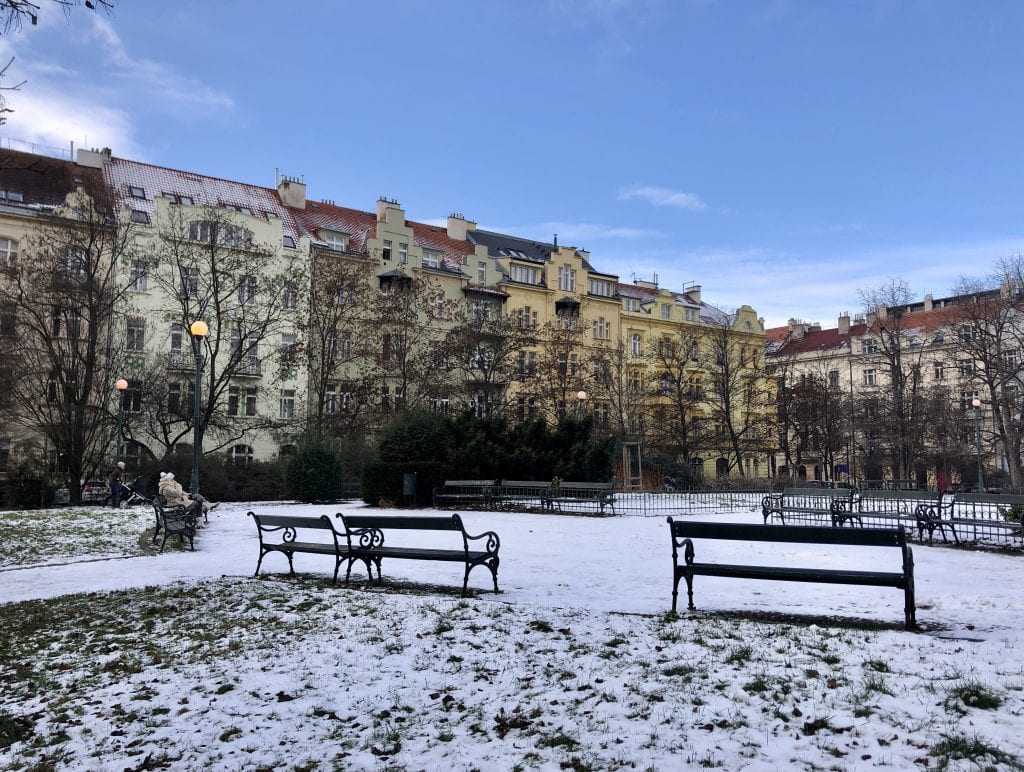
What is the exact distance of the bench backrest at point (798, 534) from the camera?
23.4 feet

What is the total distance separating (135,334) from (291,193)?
1391 cm

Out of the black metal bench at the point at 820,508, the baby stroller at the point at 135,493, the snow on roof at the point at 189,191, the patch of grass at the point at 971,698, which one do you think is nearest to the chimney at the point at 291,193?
the snow on roof at the point at 189,191

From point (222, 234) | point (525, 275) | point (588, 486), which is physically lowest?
point (588, 486)

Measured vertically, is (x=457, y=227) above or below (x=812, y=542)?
above

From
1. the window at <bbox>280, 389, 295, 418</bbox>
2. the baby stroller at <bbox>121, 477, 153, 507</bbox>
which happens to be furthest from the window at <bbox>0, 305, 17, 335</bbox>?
the window at <bbox>280, 389, 295, 418</bbox>

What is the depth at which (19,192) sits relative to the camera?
39.9 meters

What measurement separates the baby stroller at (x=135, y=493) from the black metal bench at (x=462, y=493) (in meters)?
10.4

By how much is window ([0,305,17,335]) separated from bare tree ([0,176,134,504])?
0.04m

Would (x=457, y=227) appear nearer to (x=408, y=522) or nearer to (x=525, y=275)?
(x=525, y=275)

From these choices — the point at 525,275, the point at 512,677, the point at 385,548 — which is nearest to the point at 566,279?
the point at 525,275

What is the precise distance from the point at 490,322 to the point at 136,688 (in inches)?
1453

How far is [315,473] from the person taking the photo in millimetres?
26312

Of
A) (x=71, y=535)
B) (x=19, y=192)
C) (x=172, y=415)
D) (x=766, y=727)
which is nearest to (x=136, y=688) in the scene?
(x=766, y=727)

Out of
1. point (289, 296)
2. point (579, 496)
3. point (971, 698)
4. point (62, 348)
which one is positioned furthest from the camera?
point (289, 296)
